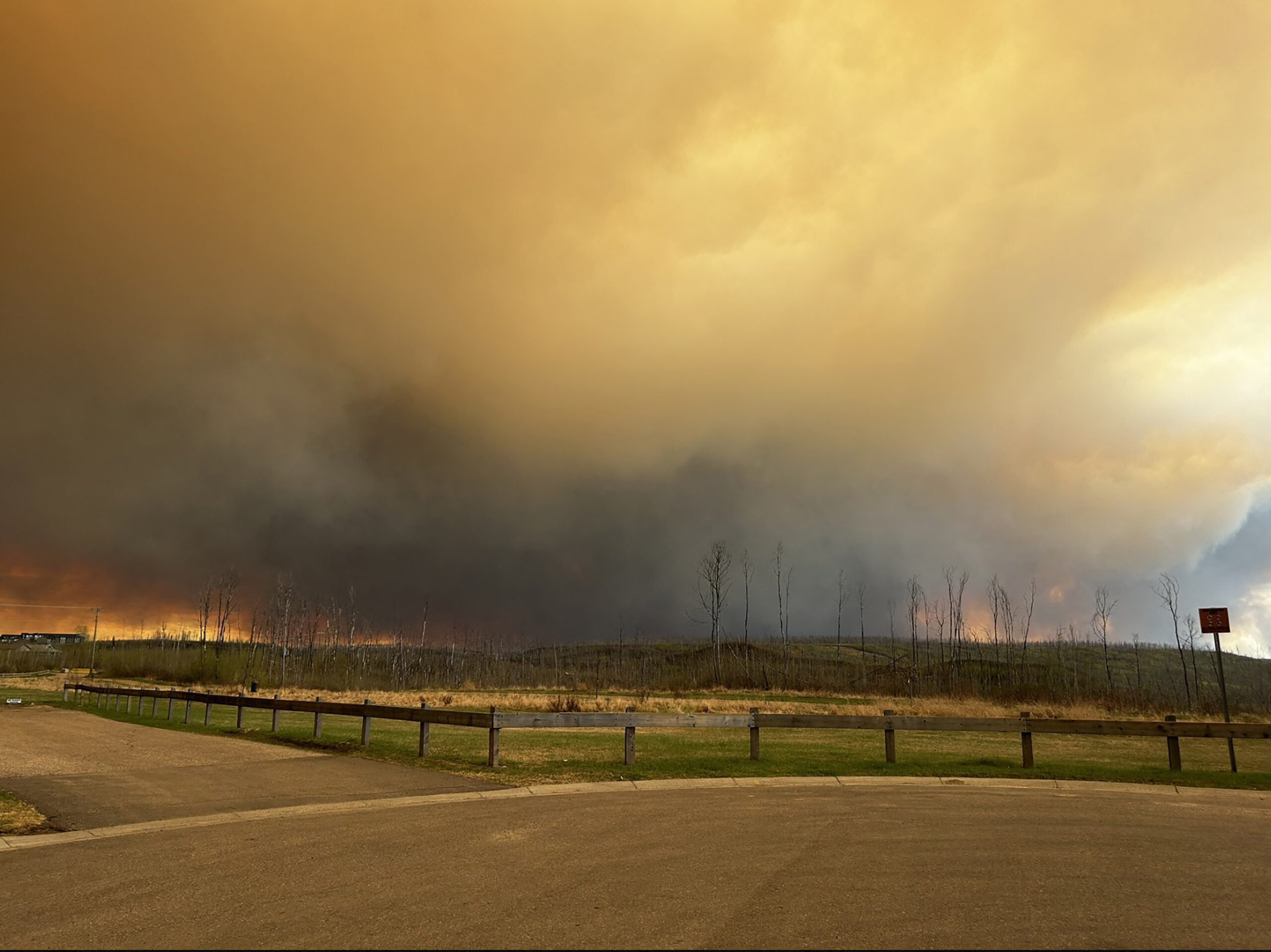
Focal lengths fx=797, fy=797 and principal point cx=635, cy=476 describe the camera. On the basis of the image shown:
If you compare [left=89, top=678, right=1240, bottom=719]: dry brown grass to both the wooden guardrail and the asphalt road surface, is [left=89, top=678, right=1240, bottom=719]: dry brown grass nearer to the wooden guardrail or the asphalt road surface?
the wooden guardrail

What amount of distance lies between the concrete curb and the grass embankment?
597 mm

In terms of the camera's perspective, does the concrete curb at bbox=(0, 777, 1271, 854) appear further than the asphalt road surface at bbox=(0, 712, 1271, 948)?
Yes

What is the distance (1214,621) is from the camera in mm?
18328

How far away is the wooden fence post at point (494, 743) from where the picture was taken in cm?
1520

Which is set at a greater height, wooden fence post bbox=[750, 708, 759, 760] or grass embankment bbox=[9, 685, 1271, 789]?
wooden fence post bbox=[750, 708, 759, 760]

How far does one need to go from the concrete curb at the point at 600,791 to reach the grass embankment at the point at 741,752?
0.60m

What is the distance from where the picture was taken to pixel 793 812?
10750mm

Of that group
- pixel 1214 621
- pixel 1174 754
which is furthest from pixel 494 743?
pixel 1214 621

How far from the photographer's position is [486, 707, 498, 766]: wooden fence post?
1520cm

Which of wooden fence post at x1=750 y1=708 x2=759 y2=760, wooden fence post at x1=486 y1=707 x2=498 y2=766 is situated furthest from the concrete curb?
wooden fence post at x1=750 y1=708 x2=759 y2=760

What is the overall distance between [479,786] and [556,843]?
4.85m

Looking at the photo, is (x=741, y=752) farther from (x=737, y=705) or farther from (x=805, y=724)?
(x=737, y=705)

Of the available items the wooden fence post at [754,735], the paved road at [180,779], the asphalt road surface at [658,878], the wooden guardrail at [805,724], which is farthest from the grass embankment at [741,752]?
the asphalt road surface at [658,878]

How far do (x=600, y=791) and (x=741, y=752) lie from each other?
758cm
